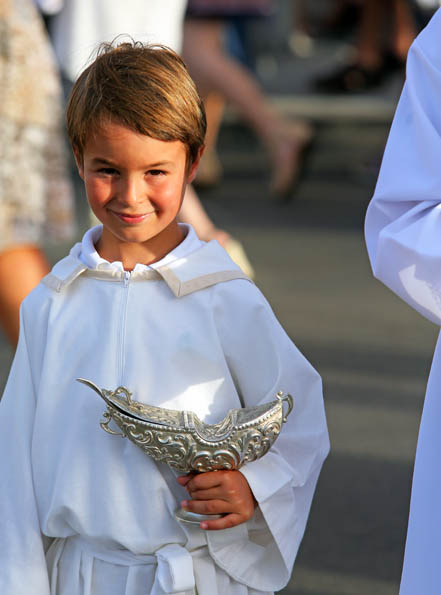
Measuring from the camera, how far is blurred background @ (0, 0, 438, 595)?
3.50 m

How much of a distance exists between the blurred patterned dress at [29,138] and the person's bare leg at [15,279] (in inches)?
1.5

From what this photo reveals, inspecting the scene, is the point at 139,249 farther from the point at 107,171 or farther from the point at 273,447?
the point at 273,447

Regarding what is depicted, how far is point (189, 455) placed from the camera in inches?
74.9

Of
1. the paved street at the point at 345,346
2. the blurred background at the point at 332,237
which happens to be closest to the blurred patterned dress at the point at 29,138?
the blurred background at the point at 332,237

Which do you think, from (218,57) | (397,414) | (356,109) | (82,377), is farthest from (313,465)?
(356,109)

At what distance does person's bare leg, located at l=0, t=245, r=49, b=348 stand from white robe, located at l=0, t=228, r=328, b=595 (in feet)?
4.36

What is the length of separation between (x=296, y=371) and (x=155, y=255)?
33 centimetres

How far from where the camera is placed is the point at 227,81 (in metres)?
6.74

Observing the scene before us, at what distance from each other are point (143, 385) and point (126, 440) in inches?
4.2

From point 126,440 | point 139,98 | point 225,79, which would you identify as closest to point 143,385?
point 126,440

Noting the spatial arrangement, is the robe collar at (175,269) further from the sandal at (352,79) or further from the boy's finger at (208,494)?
the sandal at (352,79)

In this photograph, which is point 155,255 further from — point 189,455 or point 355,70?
point 355,70

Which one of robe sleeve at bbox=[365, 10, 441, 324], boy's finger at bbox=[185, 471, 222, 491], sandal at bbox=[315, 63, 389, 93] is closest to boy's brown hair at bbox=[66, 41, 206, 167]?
robe sleeve at bbox=[365, 10, 441, 324]


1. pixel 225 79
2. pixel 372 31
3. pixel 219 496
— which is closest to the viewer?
pixel 219 496
